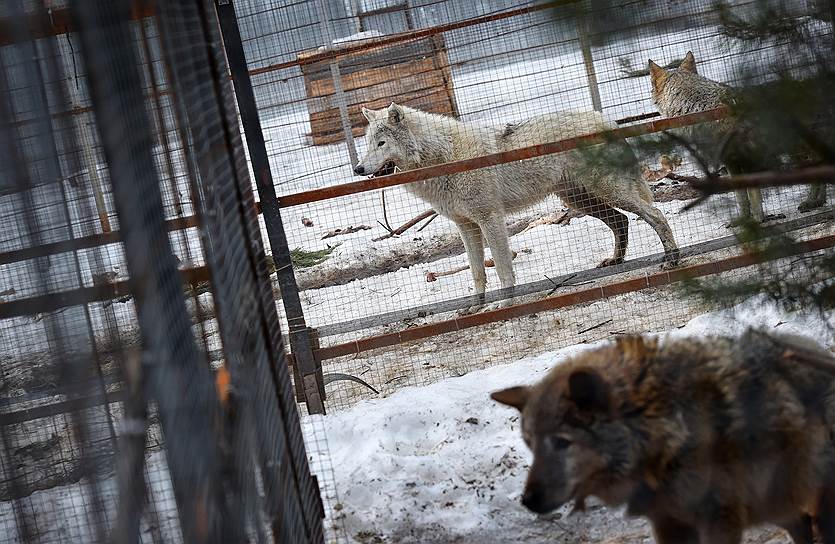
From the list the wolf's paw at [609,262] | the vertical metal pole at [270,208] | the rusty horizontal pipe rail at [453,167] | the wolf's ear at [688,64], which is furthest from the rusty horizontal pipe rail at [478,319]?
the wolf's ear at [688,64]

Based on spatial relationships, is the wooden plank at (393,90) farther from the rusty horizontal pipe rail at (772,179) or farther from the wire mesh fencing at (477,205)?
the rusty horizontal pipe rail at (772,179)

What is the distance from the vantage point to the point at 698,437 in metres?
2.98

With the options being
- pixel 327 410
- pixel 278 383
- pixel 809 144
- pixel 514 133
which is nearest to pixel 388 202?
pixel 514 133

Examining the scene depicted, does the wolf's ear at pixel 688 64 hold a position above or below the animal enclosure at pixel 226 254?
above

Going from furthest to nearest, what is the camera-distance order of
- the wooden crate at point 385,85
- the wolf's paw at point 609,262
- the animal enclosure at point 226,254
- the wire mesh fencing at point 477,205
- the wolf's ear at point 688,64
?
the wooden crate at point 385,85, the wolf's ear at point 688,64, the wolf's paw at point 609,262, the wire mesh fencing at point 477,205, the animal enclosure at point 226,254

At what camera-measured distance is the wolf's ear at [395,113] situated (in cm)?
912

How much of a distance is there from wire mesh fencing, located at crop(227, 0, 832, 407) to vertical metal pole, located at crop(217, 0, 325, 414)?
0.44 feet

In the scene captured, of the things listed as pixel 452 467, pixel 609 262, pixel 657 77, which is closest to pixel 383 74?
pixel 657 77

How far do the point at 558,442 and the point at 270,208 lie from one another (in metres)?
3.51

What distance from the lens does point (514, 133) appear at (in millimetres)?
9141

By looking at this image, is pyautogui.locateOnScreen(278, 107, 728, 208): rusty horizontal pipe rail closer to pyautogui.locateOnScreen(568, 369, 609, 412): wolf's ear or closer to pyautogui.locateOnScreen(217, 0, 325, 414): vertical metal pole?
pyautogui.locateOnScreen(217, 0, 325, 414): vertical metal pole

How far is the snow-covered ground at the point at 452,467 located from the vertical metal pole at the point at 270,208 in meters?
0.44

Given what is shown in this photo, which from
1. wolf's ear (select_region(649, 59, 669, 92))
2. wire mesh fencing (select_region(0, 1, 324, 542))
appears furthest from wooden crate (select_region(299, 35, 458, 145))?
wire mesh fencing (select_region(0, 1, 324, 542))

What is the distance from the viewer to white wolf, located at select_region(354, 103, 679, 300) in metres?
8.82
